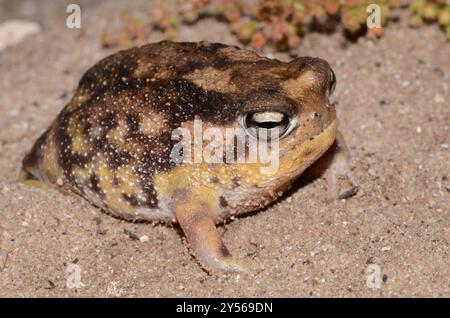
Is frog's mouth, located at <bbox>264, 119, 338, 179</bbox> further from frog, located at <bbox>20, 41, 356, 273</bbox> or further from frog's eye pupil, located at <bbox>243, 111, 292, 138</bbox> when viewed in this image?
frog's eye pupil, located at <bbox>243, 111, 292, 138</bbox>

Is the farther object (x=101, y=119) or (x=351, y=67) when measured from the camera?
(x=351, y=67)

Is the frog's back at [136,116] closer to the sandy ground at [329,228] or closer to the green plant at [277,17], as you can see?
the sandy ground at [329,228]

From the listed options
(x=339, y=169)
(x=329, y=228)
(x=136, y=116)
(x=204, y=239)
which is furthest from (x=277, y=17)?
(x=204, y=239)

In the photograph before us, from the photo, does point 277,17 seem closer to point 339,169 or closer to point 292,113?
point 339,169

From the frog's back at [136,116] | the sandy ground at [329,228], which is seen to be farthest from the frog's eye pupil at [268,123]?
the sandy ground at [329,228]
